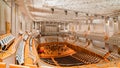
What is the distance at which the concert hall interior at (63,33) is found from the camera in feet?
25.1

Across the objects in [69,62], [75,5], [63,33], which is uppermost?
[75,5]

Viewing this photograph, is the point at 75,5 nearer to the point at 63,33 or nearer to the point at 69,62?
the point at 69,62

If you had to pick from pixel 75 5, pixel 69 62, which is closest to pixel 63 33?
pixel 69 62

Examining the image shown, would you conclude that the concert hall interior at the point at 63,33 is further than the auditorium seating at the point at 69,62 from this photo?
No

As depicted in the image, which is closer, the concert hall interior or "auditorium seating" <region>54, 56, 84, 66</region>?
the concert hall interior

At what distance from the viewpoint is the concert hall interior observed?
7.65m

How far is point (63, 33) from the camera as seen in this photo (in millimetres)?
28719

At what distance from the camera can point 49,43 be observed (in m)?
24.3

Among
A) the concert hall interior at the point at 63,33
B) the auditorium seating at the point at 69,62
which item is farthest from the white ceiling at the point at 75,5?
the auditorium seating at the point at 69,62

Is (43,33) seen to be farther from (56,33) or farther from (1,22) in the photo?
(1,22)

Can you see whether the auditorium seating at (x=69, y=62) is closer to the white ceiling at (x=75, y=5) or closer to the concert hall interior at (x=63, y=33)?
the concert hall interior at (x=63, y=33)

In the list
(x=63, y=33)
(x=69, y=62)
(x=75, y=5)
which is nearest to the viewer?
(x=75, y=5)

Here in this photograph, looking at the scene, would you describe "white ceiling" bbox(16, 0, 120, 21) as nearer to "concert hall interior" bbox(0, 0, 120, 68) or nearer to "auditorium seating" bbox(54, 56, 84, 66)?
"concert hall interior" bbox(0, 0, 120, 68)

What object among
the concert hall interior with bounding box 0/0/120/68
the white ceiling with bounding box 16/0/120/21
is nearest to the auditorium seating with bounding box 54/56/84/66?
the concert hall interior with bounding box 0/0/120/68
